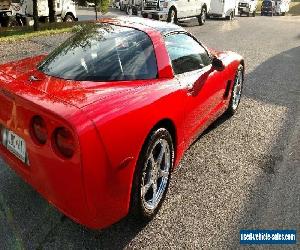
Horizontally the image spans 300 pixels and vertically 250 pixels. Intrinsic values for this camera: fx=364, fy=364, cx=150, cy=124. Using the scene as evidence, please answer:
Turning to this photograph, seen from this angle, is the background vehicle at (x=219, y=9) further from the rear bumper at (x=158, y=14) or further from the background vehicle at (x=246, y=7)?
the background vehicle at (x=246, y=7)

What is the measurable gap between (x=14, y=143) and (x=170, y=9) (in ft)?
48.5

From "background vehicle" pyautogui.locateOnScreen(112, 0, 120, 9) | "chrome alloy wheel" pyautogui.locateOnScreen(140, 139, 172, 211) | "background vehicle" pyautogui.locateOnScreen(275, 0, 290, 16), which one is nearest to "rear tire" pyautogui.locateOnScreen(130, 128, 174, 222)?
"chrome alloy wheel" pyautogui.locateOnScreen(140, 139, 172, 211)

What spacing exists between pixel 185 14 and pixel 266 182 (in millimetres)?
14710

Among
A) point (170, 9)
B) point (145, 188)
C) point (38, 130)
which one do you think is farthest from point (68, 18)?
point (38, 130)

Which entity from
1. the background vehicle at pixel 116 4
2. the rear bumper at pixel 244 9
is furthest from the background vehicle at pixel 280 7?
the background vehicle at pixel 116 4

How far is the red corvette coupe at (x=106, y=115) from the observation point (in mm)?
2359

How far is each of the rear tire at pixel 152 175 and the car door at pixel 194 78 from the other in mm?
478

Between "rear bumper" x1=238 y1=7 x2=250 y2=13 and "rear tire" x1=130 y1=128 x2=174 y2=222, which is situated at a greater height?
"rear bumper" x1=238 y1=7 x2=250 y2=13

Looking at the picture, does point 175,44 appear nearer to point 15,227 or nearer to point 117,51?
point 117,51

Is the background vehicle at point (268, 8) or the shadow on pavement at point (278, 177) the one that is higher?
the background vehicle at point (268, 8)

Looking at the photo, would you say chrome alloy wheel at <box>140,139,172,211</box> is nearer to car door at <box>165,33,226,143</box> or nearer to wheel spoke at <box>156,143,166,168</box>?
wheel spoke at <box>156,143,166,168</box>

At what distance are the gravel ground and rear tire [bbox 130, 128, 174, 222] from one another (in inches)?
6.6

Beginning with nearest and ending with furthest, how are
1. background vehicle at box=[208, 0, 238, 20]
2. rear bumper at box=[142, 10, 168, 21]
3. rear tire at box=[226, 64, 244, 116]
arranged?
rear tire at box=[226, 64, 244, 116] → rear bumper at box=[142, 10, 168, 21] → background vehicle at box=[208, 0, 238, 20]

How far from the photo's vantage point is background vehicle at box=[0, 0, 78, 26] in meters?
15.8
